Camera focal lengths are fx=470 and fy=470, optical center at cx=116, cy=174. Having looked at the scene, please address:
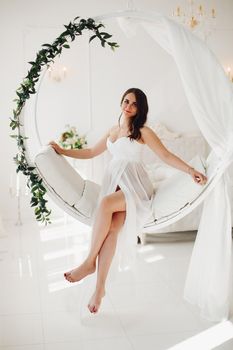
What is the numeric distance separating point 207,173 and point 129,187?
52cm

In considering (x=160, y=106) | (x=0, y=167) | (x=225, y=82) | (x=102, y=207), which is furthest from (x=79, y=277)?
(x=160, y=106)

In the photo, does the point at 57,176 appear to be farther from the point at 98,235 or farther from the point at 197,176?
the point at 197,176

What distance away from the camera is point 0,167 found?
20.7ft

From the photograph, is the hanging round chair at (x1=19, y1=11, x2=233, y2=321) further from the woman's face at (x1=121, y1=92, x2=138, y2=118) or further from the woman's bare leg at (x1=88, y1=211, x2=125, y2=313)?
the woman's face at (x1=121, y1=92, x2=138, y2=118)

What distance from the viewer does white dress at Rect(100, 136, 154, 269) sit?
303 cm

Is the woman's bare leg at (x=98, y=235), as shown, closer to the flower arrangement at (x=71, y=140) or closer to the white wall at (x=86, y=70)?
the flower arrangement at (x=71, y=140)

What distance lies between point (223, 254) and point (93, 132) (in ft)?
12.9

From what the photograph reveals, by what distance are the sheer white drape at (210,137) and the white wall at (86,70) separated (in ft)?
11.5

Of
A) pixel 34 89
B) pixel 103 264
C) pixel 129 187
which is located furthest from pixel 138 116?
pixel 103 264

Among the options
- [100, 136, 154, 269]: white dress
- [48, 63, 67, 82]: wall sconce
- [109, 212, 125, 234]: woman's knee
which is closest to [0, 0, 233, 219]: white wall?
[48, 63, 67, 82]: wall sconce

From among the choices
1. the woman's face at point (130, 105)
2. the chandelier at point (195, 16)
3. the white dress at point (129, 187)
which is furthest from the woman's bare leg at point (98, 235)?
the chandelier at point (195, 16)

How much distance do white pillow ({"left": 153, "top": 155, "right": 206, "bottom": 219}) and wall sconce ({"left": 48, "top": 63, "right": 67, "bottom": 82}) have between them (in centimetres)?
370

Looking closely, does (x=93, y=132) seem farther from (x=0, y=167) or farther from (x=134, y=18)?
(x=134, y=18)

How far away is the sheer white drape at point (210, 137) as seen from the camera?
293 cm
